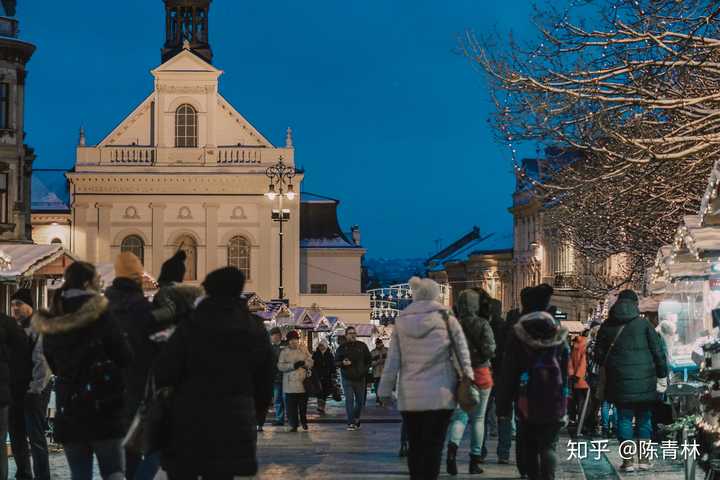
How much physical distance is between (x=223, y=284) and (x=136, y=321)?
1923mm

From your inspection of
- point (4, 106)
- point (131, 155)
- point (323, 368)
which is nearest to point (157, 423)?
point (323, 368)

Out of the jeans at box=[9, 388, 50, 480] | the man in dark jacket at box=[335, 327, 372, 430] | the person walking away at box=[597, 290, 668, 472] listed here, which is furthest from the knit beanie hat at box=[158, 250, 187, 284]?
the man in dark jacket at box=[335, 327, 372, 430]

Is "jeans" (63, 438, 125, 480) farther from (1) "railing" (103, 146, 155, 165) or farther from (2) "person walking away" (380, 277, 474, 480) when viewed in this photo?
(1) "railing" (103, 146, 155, 165)

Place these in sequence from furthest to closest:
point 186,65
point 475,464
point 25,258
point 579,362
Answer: point 186,65 < point 25,258 < point 579,362 < point 475,464

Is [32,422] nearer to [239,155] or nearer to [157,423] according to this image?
[157,423]

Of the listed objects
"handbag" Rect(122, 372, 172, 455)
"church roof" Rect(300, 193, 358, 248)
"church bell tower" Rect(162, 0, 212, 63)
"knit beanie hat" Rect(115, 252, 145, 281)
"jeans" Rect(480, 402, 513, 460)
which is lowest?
"jeans" Rect(480, 402, 513, 460)

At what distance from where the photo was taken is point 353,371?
24766 millimetres

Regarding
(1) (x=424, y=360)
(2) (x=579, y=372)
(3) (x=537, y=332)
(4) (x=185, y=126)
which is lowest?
(2) (x=579, y=372)

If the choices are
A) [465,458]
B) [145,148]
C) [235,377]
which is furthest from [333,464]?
[145,148]

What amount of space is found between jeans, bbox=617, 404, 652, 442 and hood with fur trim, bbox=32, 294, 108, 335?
6.85 m

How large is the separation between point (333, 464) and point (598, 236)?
18.6m

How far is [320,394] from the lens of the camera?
29984mm

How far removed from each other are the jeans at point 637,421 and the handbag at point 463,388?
377 cm

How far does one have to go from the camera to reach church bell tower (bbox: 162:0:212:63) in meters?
79.4
